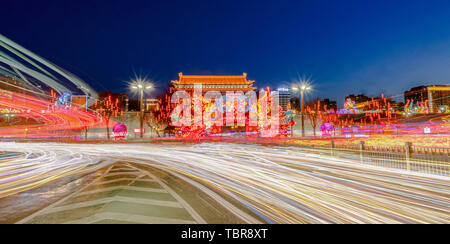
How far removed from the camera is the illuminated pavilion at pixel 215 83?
52231 mm

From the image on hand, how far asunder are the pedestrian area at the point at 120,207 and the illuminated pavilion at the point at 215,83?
4565cm

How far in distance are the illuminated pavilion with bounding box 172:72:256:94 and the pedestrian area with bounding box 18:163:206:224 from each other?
4565 centimetres

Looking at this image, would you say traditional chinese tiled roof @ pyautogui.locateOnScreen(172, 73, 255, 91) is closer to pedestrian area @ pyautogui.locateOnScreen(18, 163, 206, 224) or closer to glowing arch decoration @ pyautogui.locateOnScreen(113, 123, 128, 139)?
glowing arch decoration @ pyautogui.locateOnScreen(113, 123, 128, 139)

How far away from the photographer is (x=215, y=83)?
54.8 meters

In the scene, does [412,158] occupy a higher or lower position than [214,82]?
lower

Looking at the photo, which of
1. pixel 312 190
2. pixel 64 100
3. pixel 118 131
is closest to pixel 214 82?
pixel 118 131

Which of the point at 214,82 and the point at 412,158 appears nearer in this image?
the point at 412,158

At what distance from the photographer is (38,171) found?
8.70 metres

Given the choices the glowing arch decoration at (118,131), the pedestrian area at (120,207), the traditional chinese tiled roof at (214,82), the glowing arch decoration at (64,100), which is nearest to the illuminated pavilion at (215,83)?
the traditional chinese tiled roof at (214,82)

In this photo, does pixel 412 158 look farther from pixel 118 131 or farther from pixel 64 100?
pixel 118 131

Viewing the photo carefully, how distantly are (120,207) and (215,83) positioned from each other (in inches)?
2027

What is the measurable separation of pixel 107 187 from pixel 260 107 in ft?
103
